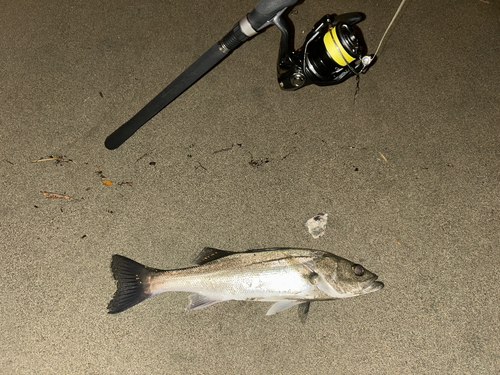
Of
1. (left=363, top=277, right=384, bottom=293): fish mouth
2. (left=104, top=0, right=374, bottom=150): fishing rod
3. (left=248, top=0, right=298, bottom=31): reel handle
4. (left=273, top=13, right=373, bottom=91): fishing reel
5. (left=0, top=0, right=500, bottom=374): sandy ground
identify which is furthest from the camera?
(left=0, top=0, right=500, bottom=374): sandy ground

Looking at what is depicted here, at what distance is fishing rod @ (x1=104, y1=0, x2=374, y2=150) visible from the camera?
5.35ft

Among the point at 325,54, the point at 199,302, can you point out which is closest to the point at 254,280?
the point at 199,302

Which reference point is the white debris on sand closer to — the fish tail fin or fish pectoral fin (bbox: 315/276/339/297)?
fish pectoral fin (bbox: 315/276/339/297)

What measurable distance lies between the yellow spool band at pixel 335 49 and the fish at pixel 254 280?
111 cm

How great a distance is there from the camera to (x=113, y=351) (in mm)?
1974

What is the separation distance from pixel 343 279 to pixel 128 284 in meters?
1.24

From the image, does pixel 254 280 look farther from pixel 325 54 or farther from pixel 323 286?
pixel 325 54

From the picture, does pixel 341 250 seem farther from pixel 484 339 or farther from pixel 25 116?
pixel 25 116

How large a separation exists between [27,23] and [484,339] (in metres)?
3.77

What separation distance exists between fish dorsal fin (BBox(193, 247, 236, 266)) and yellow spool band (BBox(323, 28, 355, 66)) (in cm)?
126

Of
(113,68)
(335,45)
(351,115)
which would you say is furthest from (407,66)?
(113,68)

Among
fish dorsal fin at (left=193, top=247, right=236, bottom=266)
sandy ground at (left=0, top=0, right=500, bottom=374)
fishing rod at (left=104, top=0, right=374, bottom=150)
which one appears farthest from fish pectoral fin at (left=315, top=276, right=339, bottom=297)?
fishing rod at (left=104, top=0, right=374, bottom=150)

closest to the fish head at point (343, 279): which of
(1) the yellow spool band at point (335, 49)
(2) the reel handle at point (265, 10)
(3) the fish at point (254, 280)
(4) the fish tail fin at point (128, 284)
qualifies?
(3) the fish at point (254, 280)

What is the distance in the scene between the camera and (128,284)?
1.87 metres
